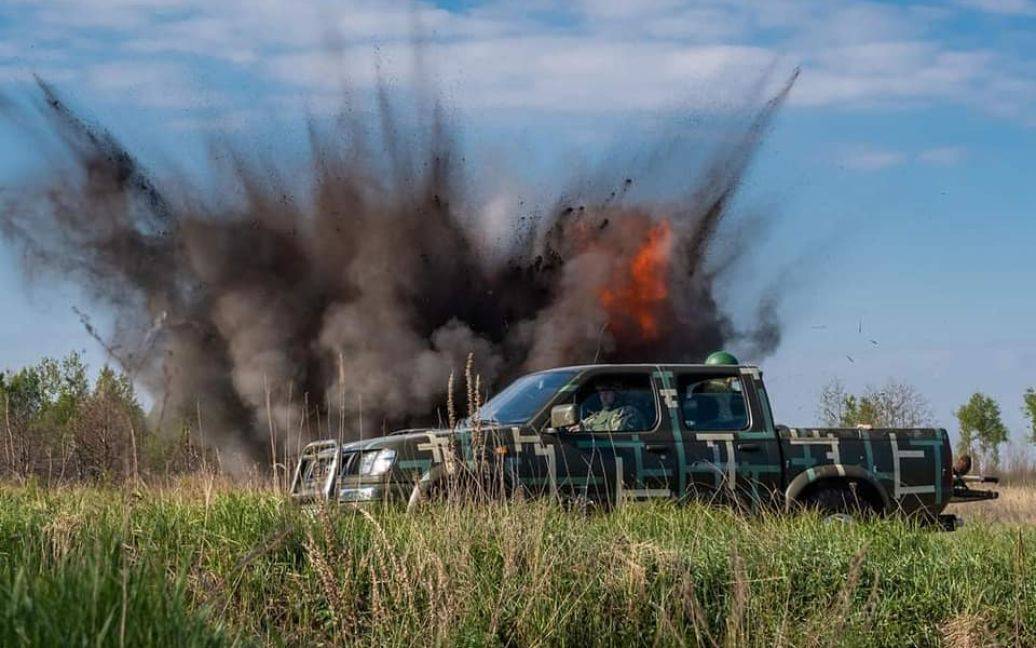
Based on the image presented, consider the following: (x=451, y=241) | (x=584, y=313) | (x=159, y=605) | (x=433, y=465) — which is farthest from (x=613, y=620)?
(x=451, y=241)

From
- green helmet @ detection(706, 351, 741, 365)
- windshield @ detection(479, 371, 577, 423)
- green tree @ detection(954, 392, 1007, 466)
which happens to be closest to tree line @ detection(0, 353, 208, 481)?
windshield @ detection(479, 371, 577, 423)

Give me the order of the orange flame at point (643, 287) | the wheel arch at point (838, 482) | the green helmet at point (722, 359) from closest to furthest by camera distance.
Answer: the wheel arch at point (838, 482)
the green helmet at point (722, 359)
the orange flame at point (643, 287)

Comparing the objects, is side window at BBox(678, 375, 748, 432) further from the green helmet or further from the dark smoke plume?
the dark smoke plume

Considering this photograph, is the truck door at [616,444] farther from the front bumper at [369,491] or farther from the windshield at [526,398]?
the front bumper at [369,491]

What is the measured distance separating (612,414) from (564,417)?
0.84 m

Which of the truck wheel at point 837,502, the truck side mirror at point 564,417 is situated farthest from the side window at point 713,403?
the truck side mirror at point 564,417

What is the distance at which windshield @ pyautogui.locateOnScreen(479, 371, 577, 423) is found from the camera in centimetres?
1145

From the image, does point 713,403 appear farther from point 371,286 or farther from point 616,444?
point 371,286

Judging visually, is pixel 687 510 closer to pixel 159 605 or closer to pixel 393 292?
pixel 159 605

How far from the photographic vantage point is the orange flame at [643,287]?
32.9m

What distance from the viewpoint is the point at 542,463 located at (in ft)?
36.1

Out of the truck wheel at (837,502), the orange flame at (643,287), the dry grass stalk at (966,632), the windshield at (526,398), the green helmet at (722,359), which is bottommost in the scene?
the dry grass stalk at (966,632)

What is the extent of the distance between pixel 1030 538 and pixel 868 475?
1544mm

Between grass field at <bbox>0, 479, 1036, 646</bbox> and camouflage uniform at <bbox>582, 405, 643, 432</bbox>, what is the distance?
1.40 m
